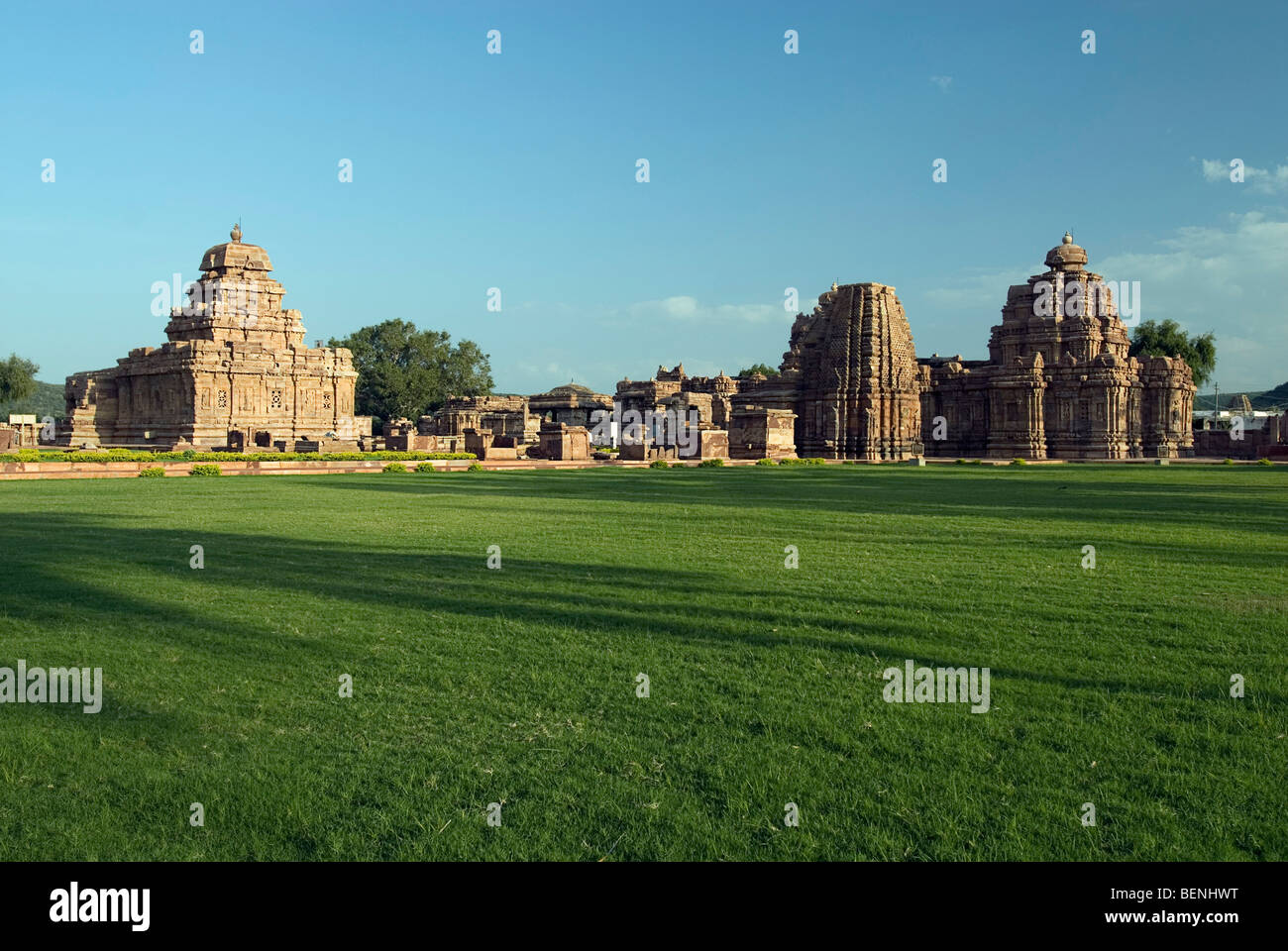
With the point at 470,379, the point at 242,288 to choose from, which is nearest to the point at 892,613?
the point at 242,288

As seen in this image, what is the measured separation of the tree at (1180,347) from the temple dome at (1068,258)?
24.1 metres

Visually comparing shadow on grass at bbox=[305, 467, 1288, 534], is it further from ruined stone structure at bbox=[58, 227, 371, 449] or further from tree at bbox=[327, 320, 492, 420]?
tree at bbox=[327, 320, 492, 420]

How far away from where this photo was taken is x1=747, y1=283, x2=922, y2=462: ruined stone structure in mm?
51469

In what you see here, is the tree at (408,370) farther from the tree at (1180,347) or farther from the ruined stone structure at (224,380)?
the tree at (1180,347)

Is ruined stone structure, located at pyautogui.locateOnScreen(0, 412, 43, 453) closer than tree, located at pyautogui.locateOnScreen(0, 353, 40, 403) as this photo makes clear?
Yes

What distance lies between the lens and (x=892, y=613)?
7637mm

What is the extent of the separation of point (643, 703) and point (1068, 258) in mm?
61657

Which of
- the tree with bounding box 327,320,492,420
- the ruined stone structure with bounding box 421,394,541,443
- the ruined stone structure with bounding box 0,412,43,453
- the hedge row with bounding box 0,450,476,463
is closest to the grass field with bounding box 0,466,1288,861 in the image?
the hedge row with bounding box 0,450,476,463

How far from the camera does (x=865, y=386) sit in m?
51.3

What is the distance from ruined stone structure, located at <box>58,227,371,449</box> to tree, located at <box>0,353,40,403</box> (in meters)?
25.8

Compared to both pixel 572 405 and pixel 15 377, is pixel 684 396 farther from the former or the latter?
pixel 15 377

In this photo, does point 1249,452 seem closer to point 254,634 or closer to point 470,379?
point 254,634

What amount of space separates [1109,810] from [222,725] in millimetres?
4113

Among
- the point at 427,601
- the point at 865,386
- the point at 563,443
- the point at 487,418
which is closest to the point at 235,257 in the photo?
the point at 487,418
